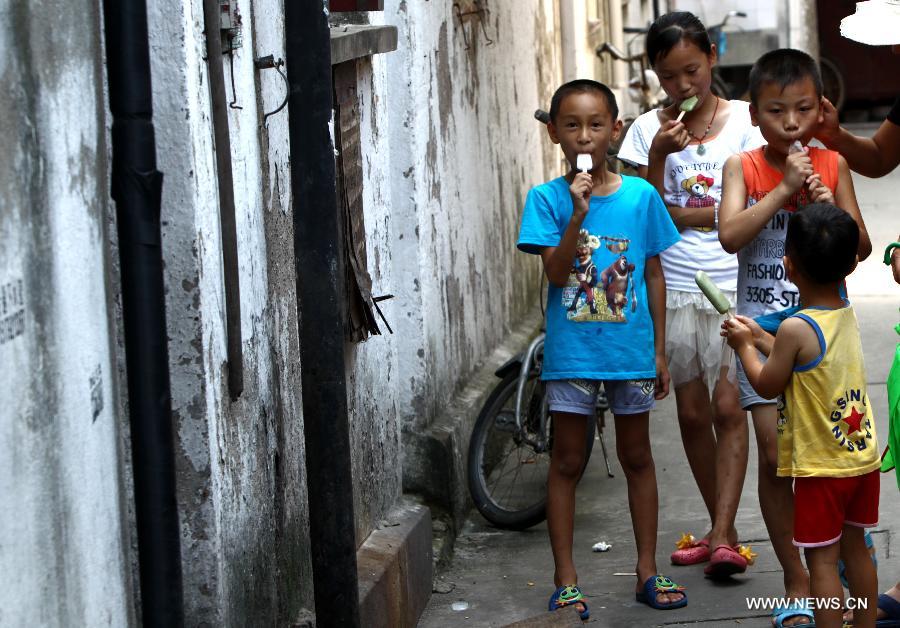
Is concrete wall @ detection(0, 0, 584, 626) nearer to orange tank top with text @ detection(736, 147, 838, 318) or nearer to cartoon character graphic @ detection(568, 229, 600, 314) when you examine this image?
cartoon character graphic @ detection(568, 229, 600, 314)

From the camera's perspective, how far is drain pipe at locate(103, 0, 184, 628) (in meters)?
2.63

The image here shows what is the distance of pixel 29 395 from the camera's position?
2.12 meters

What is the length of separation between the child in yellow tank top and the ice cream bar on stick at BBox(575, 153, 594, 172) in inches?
32.3

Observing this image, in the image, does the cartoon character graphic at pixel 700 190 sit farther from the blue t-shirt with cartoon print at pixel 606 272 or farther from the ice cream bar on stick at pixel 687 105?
the blue t-shirt with cartoon print at pixel 606 272

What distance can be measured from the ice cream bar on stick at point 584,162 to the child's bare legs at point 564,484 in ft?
2.72


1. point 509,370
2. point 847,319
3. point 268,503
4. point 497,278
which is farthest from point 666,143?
point 497,278

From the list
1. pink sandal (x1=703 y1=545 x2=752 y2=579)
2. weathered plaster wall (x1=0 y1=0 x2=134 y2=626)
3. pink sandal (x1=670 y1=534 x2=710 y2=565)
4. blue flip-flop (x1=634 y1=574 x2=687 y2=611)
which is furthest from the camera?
pink sandal (x1=670 y1=534 x2=710 y2=565)

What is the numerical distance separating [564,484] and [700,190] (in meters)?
1.16

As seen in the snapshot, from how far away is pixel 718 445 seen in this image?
5105mm

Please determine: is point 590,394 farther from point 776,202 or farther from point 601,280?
point 776,202

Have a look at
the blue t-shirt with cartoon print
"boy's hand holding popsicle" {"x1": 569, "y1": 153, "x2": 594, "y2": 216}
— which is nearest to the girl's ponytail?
the blue t-shirt with cartoon print

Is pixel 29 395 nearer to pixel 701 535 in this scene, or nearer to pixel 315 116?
pixel 315 116

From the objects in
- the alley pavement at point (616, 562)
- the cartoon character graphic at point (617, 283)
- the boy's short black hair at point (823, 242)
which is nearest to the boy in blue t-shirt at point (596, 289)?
the cartoon character graphic at point (617, 283)

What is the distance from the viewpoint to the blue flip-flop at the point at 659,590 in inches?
188
